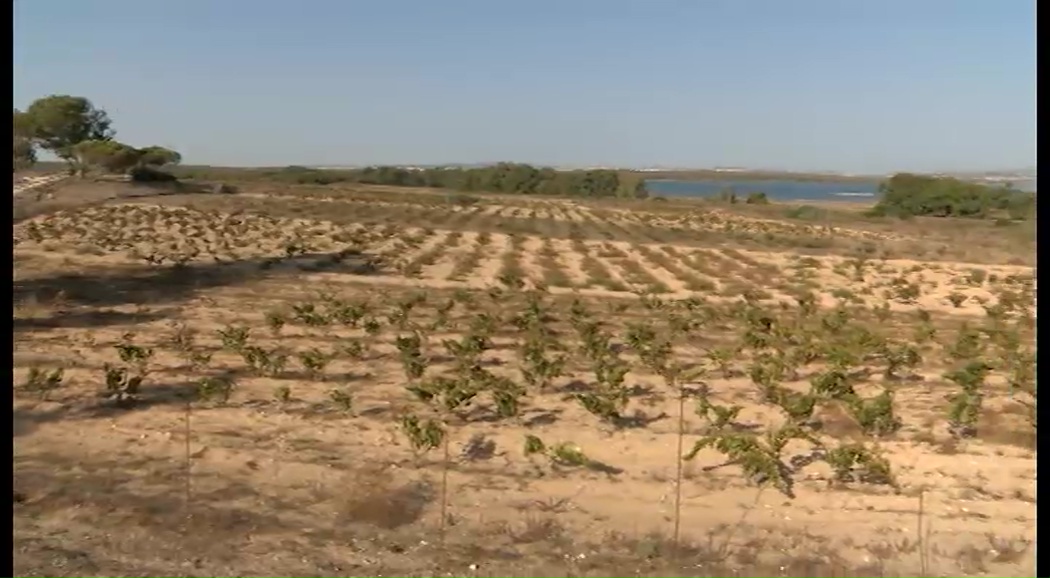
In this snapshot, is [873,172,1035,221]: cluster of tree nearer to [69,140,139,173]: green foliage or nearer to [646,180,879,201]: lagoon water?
[646,180,879,201]: lagoon water

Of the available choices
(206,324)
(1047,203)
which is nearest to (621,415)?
(1047,203)

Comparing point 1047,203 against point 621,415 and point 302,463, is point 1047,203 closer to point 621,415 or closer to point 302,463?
point 302,463

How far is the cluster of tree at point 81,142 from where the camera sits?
25.2 metres

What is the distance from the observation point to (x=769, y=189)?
69.5 m

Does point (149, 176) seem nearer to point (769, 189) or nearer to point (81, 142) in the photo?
point (81, 142)

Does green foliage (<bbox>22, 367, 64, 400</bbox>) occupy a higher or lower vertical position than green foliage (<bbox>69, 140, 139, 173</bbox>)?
lower

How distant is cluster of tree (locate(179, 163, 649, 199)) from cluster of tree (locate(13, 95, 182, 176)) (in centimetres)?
646

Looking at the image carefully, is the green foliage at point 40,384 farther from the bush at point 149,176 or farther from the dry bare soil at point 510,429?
the bush at point 149,176

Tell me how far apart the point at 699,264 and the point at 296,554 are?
73.0 ft

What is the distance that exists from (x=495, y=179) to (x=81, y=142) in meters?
32.0

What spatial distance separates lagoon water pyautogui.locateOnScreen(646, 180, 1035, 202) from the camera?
60.5 m

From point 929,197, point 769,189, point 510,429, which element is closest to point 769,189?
point 769,189

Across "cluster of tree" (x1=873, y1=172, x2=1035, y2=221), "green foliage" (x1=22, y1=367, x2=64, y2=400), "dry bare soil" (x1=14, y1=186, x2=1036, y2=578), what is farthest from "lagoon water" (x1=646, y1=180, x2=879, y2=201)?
"green foliage" (x1=22, y1=367, x2=64, y2=400)

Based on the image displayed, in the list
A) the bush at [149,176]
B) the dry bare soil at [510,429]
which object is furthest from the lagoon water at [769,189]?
the dry bare soil at [510,429]
